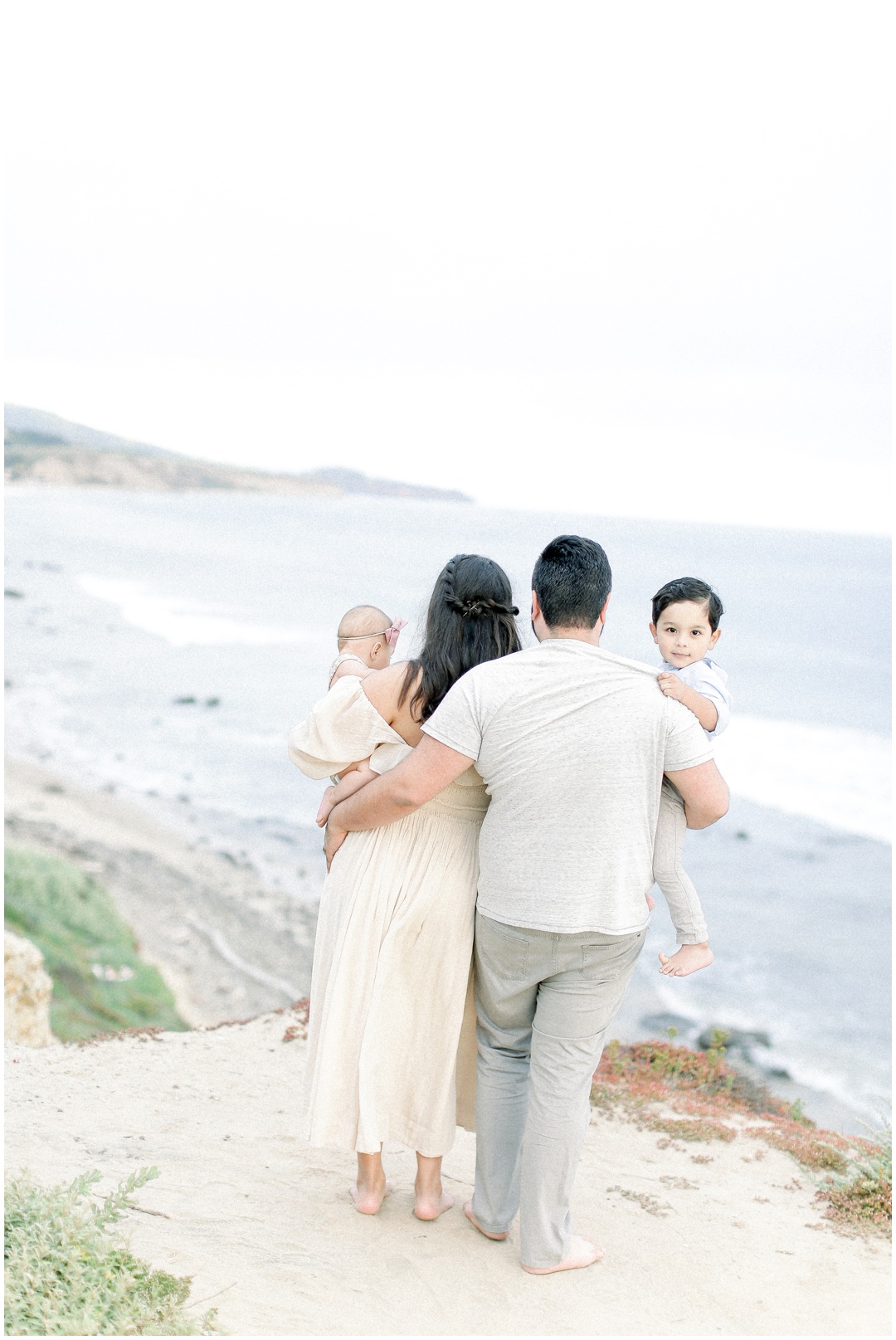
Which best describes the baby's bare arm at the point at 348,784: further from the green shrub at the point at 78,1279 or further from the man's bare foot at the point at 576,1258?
the man's bare foot at the point at 576,1258

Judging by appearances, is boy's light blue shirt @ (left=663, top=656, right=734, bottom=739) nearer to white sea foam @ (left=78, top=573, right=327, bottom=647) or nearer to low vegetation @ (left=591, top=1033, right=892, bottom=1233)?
low vegetation @ (left=591, top=1033, right=892, bottom=1233)

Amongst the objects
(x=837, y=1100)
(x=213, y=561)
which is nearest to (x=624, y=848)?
(x=837, y=1100)

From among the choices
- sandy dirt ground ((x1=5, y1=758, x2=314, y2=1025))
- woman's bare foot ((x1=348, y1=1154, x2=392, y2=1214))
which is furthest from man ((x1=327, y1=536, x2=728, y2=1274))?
sandy dirt ground ((x1=5, y1=758, x2=314, y2=1025))

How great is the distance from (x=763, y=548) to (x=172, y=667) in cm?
5933

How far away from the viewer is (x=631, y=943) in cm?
301

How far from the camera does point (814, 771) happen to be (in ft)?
88.6

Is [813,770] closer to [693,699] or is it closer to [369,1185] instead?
[369,1185]

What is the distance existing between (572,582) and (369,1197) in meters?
2.42

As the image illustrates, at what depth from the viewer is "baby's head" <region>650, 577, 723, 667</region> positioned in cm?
322

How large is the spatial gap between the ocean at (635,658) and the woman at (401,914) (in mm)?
234

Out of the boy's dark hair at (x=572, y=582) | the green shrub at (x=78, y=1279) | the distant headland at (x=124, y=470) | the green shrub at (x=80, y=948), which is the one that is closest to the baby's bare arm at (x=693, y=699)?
the boy's dark hair at (x=572, y=582)

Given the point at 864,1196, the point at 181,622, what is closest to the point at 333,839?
the point at 864,1196

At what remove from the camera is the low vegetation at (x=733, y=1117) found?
4.32 meters

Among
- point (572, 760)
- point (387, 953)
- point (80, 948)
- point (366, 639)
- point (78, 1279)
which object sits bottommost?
point (80, 948)
